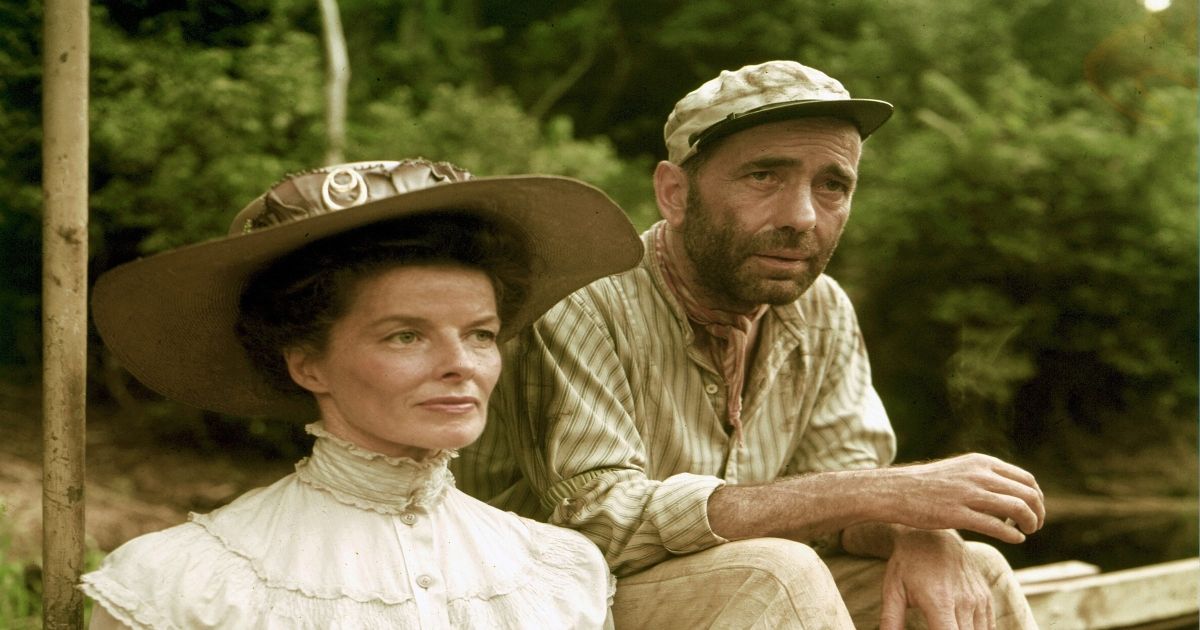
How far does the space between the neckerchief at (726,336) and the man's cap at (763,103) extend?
11.4 inches

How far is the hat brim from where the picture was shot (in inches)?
96.6

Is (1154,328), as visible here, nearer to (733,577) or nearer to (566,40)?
(566,40)

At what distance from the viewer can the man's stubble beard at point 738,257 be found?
2.53 metres

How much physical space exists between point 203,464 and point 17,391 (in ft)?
3.82

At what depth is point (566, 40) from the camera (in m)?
13.0

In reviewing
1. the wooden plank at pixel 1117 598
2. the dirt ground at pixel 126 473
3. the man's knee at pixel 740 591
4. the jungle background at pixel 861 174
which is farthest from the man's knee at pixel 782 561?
the dirt ground at pixel 126 473

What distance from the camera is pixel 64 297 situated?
1998 millimetres

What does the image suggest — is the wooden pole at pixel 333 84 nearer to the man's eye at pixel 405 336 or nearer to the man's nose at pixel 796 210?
the man's nose at pixel 796 210

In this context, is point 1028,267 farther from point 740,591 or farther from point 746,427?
point 740,591

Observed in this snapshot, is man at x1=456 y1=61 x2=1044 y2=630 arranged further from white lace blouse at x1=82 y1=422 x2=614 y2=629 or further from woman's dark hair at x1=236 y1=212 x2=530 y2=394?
woman's dark hair at x1=236 y1=212 x2=530 y2=394

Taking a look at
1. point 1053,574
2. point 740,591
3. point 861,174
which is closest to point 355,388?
point 740,591

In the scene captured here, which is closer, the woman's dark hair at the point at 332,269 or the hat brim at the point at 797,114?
the woman's dark hair at the point at 332,269

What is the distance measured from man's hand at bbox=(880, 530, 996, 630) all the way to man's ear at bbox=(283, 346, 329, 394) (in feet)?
3.70

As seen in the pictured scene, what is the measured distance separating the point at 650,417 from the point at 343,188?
0.95m
